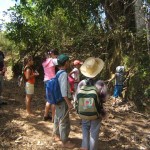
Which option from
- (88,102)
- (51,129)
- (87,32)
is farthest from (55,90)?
(87,32)

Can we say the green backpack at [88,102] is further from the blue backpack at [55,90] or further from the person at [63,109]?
the blue backpack at [55,90]

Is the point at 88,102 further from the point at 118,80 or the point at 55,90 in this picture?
the point at 118,80

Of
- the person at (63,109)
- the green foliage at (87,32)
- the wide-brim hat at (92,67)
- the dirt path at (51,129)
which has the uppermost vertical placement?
the green foliage at (87,32)

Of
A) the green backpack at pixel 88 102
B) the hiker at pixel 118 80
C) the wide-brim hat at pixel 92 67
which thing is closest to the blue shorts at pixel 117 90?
the hiker at pixel 118 80

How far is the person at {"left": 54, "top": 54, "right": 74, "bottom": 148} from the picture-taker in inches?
206

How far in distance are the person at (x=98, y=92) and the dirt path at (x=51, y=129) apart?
624mm

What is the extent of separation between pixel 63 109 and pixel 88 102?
0.80m

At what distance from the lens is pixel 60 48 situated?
13.2 m

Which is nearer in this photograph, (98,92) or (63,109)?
(98,92)

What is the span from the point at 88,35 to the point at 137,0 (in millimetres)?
2741

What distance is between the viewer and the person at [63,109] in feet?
17.2

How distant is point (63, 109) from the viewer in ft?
18.1

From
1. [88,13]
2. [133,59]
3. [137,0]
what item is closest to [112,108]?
[133,59]

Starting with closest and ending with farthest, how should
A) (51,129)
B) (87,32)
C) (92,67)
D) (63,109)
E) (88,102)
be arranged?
1. (88,102)
2. (92,67)
3. (63,109)
4. (51,129)
5. (87,32)
